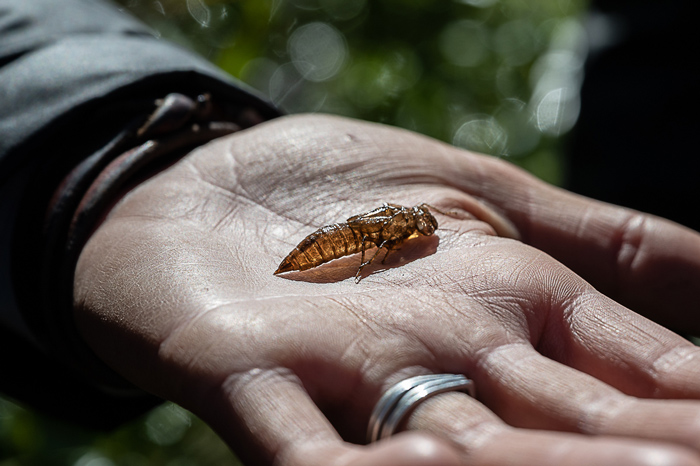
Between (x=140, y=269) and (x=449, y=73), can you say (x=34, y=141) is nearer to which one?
(x=140, y=269)

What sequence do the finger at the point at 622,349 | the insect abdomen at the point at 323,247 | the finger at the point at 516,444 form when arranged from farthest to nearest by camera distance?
1. the insect abdomen at the point at 323,247
2. the finger at the point at 622,349
3. the finger at the point at 516,444

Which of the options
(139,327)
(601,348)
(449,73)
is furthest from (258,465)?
(449,73)

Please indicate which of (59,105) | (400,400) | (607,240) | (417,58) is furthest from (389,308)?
(417,58)

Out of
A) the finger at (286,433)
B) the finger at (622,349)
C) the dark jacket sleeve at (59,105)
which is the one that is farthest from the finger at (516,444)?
the dark jacket sleeve at (59,105)

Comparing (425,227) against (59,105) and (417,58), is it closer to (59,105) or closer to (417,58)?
(59,105)

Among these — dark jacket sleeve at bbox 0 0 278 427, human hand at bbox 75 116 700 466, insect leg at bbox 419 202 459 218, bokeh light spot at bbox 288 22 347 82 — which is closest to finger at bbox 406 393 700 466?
human hand at bbox 75 116 700 466

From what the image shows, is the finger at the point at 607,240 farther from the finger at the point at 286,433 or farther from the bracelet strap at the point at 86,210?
the finger at the point at 286,433
